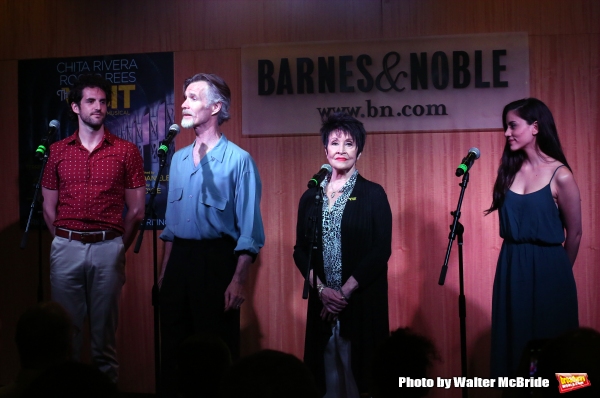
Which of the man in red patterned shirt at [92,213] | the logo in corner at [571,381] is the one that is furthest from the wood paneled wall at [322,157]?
the logo in corner at [571,381]

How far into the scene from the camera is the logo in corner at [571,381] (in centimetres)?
165

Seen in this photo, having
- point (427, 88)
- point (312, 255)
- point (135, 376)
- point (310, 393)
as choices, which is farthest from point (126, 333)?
point (310, 393)

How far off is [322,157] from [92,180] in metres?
1.67

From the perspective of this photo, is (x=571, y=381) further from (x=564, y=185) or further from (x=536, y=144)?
(x=536, y=144)

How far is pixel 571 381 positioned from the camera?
5.48ft

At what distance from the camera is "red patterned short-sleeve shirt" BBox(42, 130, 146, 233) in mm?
4055

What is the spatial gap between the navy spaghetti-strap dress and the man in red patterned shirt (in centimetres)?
227

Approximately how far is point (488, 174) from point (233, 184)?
2043 millimetres

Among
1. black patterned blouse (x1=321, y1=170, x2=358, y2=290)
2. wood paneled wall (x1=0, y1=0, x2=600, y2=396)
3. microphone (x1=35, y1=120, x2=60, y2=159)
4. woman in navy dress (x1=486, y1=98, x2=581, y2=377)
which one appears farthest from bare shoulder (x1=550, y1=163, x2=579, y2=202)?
microphone (x1=35, y1=120, x2=60, y2=159)

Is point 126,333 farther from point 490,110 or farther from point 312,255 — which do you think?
point 490,110

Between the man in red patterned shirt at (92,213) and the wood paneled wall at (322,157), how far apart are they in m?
0.96

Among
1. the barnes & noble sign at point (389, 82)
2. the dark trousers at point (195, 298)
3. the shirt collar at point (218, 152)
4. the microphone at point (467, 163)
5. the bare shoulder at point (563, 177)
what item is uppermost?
the barnes & noble sign at point (389, 82)

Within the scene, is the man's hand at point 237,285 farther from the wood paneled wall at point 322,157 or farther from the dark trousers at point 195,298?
the wood paneled wall at point 322,157

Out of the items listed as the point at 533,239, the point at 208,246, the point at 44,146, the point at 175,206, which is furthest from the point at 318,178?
the point at 44,146
